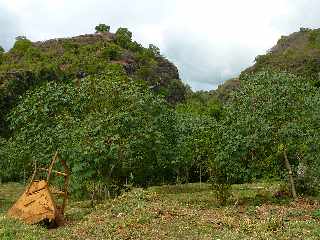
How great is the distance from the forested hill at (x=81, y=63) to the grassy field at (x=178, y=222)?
60.1 m

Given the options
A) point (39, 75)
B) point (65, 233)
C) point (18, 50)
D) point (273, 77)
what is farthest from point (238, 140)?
point (18, 50)

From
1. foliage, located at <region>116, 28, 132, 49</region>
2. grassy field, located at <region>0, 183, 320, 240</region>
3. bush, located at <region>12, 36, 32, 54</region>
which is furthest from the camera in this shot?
foliage, located at <region>116, 28, 132, 49</region>

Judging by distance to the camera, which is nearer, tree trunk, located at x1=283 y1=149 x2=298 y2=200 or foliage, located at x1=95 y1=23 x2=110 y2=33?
tree trunk, located at x1=283 y1=149 x2=298 y2=200

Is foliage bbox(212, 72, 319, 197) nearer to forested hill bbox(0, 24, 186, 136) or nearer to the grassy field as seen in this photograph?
the grassy field

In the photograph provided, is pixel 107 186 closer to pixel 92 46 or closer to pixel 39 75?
pixel 39 75

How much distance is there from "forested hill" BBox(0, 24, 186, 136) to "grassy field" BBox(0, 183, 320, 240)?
197 ft

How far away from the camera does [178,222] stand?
914 inches

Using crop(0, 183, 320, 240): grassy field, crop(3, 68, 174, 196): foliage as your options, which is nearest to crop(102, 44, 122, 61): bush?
crop(3, 68, 174, 196): foliage

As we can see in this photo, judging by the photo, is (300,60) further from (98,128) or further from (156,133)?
(98,128)

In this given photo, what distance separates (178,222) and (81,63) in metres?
94.8

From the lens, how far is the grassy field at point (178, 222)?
20.8 metres

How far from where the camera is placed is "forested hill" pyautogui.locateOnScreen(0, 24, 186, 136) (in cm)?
8975

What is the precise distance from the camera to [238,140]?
98.6ft

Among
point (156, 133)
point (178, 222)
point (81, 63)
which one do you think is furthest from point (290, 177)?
point (81, 63)
